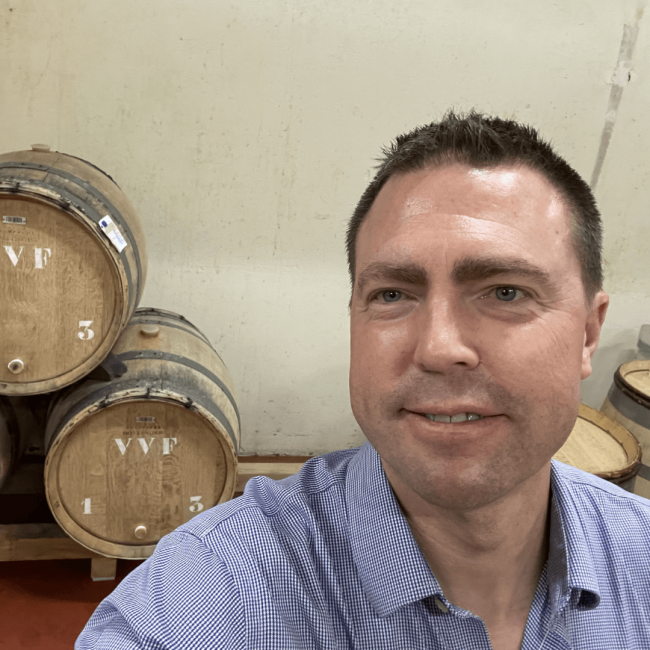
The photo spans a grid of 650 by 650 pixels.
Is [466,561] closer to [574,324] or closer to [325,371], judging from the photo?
[574,324]

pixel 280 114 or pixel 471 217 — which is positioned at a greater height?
pixel 280 114

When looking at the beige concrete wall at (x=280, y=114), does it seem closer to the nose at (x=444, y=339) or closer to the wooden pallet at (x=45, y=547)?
the wooden pallet at (x=45, y=547)

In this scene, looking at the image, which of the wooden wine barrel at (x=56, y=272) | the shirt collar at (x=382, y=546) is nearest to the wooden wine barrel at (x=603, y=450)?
the shirt collar at (x=382, y=546)

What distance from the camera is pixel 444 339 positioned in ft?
3.11

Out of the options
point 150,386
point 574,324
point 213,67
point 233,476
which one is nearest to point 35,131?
point 213,67

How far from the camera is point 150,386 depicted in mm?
2330

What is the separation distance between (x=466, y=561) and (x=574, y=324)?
468mm

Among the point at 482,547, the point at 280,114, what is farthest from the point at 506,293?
the point at 280,114

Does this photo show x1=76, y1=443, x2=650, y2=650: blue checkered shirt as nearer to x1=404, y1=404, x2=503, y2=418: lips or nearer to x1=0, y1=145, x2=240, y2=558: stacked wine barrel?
x1=404, y1=404, x2=503, y2=418: lips

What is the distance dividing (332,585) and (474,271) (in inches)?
22.9

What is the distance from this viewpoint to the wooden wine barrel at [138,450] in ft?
7.69

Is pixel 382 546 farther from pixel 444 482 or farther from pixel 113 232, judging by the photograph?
pixel 113 232

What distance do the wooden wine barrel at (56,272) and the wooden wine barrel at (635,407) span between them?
7.61 feet

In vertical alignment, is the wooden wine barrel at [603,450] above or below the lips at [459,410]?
below
